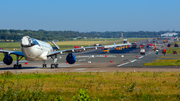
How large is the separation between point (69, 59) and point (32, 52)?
9107mm

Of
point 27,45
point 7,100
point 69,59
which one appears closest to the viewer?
point 7,100

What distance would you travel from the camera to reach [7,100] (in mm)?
15062

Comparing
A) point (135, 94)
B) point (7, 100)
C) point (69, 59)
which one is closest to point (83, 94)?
point (7, 100)

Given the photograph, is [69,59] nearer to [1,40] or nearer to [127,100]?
[127,100]

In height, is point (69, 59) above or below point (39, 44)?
below

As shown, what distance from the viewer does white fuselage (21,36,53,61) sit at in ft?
133

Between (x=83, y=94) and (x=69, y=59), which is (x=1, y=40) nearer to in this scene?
(x=69, y=59)

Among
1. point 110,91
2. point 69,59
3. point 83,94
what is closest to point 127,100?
point 110,91

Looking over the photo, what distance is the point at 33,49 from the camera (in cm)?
4175

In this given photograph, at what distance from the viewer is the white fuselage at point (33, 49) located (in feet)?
133

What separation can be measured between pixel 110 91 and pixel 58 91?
431 centimetres

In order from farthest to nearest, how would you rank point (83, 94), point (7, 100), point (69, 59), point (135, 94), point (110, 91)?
point (69, 59), point (110, 91), point (135, 94), point (7, 100), point (83, 94)

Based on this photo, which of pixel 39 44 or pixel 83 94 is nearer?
pixel 83 94

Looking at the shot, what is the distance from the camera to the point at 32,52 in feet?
138
